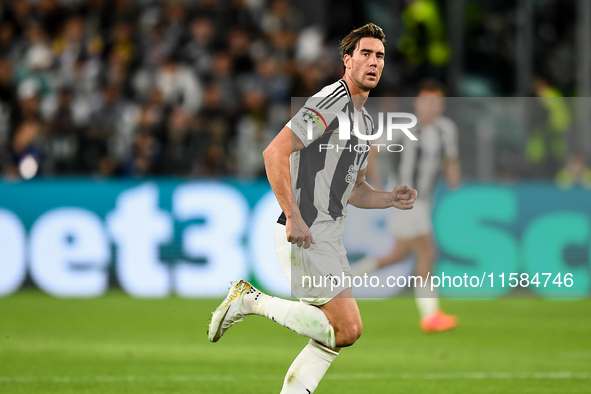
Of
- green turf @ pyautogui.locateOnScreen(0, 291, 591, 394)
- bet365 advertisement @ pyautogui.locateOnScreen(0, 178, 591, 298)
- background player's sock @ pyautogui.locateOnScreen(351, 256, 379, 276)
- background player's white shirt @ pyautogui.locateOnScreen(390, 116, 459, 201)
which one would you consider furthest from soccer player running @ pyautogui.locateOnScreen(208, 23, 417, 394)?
bet365 advertisement @ pyautogui.locateOnScreen(0, 178, 591, 298)

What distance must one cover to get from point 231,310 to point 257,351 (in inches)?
118

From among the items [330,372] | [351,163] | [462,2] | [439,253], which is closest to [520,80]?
[462,2]

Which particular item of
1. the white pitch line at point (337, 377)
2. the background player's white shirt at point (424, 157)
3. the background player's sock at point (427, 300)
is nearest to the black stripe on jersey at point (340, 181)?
the white pitch line at point (337, 377)

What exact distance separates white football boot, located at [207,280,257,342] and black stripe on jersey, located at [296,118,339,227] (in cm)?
66

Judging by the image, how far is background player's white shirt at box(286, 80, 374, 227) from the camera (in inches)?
192

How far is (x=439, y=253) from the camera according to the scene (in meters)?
11.6

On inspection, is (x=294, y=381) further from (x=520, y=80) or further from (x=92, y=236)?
(x=520, y=80)

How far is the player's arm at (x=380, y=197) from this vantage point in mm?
5039

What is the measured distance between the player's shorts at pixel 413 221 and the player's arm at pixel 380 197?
3.99 m

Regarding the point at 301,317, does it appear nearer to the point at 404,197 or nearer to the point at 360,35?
the point at 404,197

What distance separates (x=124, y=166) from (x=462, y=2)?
6.50 metres

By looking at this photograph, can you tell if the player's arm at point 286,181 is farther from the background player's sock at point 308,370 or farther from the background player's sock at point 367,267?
the background player's sock at point 367,267

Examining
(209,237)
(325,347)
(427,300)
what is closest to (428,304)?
(427,300)

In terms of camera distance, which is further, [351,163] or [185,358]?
[185,358]
